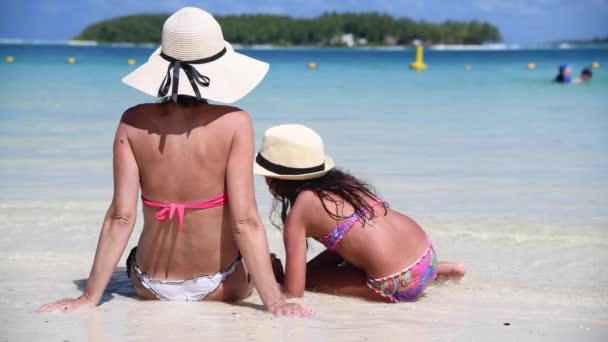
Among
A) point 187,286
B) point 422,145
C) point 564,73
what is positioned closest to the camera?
point 187,286

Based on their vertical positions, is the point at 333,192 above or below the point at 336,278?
above

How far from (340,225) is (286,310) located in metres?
0.48

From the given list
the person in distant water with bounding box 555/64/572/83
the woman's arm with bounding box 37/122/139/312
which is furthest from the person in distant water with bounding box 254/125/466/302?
the person in distant water with bounding box 555/64/572/83

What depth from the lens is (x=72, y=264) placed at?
4457 mm

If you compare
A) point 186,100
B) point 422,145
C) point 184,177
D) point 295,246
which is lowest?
point 422,145

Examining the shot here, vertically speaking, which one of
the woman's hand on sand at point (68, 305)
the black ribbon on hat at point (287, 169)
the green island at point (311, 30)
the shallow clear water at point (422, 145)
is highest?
the black ribbon on hat at point (287, 169)

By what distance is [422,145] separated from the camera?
385 inches

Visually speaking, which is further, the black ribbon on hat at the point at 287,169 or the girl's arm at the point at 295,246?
the black ribbon on hat at the point at 287,169

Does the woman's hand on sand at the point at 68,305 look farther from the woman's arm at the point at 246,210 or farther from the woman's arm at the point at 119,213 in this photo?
the woman's arm at the point at 246,210

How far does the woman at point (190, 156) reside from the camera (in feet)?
10.8

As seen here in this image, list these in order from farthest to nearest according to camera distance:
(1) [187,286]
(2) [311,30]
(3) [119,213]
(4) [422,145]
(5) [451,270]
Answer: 1. (2) [311,30]
2. (4) [422,145]
3. (5) [451,270]
4. (1) [187,286]
5. (3) [119,213]

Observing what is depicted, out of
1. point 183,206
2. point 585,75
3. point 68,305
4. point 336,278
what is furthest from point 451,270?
point 585,75

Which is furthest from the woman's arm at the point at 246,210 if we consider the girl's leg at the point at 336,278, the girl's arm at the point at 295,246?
the girl's leg at the point at 336,278

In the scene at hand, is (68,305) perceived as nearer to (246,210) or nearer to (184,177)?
(184,177)
